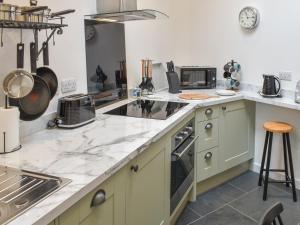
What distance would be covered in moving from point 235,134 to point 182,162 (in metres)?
0.96

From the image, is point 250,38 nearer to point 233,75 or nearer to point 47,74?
point 233,75

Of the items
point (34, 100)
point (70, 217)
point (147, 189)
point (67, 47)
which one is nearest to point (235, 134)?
point (147, 189)

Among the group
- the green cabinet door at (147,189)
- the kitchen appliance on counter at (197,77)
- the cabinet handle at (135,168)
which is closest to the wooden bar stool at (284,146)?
the kitchen appliance on counter at (197,77)

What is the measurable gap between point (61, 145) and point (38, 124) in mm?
333

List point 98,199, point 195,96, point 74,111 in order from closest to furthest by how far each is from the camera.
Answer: point 98,199
point 74,111
point 195,96

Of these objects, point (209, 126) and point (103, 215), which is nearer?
point (103, 215)

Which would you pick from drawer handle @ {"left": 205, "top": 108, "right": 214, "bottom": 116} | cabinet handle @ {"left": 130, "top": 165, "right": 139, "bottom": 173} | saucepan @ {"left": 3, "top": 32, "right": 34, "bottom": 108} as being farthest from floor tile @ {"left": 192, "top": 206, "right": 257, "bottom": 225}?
saucepan @ {"left": 3, "top": 32, "right": 34, "bottom": 108}

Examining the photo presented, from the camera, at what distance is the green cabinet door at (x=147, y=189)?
1.62 m

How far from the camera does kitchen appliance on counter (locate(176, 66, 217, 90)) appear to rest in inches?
134

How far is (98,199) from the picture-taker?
4.09ft

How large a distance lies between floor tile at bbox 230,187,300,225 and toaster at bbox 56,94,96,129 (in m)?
1.56

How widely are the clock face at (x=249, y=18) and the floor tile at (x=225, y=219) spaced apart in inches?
71.7

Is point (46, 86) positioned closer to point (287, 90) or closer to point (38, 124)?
point (38, 124)

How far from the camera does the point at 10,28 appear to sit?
5.39 ft
